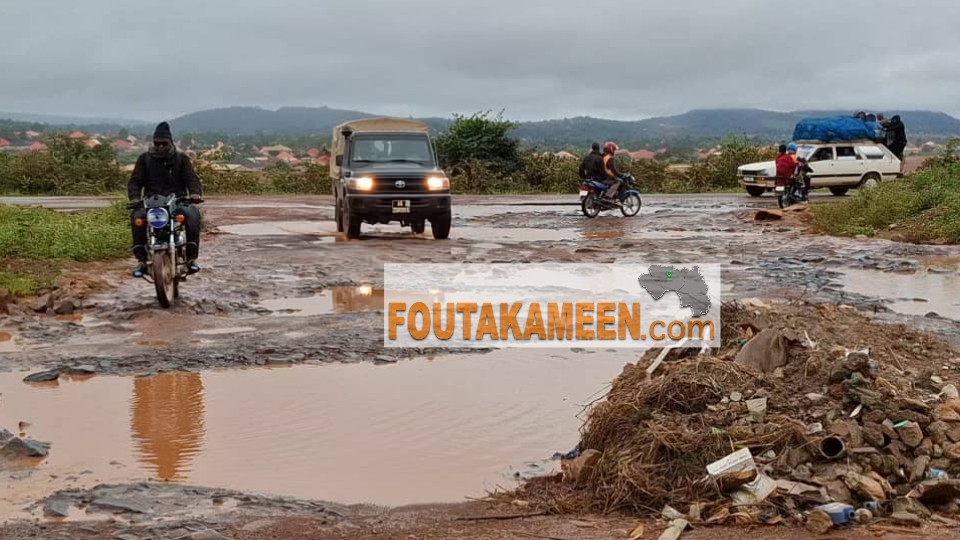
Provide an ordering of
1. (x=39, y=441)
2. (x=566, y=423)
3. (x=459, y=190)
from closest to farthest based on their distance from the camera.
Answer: (x=39, y=441) → (x=566, y=423) → (x=459, y=190)

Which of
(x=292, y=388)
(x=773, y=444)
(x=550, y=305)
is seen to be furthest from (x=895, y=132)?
(x=773, y=444)

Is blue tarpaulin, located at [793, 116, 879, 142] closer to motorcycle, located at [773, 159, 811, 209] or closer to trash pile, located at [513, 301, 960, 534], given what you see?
motorcycle, located at [773, 159, 811, 209]

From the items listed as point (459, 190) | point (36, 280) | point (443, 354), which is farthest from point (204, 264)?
point (459, 190)

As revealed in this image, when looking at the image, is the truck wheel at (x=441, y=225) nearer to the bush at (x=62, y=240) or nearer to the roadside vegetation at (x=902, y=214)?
the bush at (x=62, y=240)

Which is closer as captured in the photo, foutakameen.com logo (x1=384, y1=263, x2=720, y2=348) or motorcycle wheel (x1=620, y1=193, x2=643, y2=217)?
foutakameen.com logo (x1=384, y1=263, x2=720, y2=348)

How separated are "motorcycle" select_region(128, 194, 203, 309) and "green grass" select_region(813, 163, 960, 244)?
12.6 meters

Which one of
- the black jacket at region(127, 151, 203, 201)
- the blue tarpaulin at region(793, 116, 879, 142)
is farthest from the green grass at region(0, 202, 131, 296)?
the blue tarpaulin at region(793, 116, 879, 142)

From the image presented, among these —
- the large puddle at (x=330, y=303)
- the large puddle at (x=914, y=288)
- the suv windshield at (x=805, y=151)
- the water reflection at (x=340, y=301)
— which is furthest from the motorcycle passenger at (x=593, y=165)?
the large puddle at (x=330, y=303)

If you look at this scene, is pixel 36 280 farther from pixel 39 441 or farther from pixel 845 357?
pixel 845 357

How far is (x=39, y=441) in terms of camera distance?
6.45 metres

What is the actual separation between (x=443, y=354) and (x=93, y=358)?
9.06ft

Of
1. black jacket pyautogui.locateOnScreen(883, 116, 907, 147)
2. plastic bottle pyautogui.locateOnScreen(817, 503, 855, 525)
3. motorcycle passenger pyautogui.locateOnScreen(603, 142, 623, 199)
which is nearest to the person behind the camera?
plastic bottle pyautogui.locateOnScreen(817, 503, 855, 525)

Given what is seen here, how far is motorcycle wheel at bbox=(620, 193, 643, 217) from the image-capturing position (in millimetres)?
24438

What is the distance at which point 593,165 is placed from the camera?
23.9m
